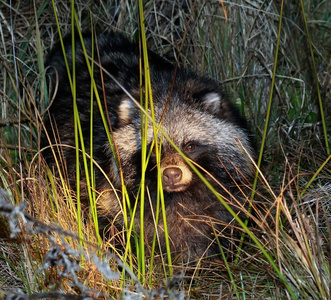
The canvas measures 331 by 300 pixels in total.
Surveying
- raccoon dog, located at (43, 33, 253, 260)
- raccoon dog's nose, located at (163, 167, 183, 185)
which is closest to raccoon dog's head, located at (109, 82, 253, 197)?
raccoon dog, located at (43, 33, 253, 260)

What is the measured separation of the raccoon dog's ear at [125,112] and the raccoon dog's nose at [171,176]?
0.78 metres

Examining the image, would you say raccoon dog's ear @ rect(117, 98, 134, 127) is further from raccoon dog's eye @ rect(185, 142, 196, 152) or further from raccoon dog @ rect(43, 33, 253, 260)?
raccoon dog's eye @ rect(185, 142, 196, 152)

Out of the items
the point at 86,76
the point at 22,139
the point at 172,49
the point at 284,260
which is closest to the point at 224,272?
the point at 284,260

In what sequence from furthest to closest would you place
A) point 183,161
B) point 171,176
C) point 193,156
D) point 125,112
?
point 125,112
point 193,156
point 183,161
point 171,176

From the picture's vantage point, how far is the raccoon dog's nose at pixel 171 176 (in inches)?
144

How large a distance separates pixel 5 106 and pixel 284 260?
3.87 meters

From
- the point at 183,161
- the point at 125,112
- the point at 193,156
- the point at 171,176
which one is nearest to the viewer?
the point at 171,176

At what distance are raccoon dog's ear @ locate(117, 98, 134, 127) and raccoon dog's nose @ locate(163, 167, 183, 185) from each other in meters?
0.78

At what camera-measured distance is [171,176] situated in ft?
12.0

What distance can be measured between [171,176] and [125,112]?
0.85 metres

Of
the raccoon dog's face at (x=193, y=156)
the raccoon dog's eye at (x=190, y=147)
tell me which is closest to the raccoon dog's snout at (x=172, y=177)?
the raccoon dog's face at (x=193, y=156)

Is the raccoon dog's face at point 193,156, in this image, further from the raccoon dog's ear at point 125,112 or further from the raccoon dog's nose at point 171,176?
the raccoon dog's nose at point 171,176

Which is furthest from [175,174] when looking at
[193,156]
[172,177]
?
[193,156]

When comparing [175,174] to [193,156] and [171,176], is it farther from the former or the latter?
[193,156]
